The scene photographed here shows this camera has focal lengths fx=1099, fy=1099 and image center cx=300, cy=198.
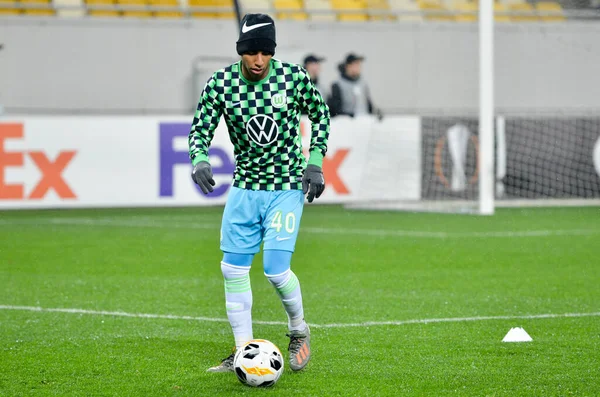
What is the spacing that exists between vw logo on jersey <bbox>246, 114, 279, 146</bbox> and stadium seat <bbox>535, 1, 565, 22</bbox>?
16.9 metres

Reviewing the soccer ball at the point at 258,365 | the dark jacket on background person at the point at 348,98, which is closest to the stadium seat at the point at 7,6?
the dark jacket on background person at the point at 348,98

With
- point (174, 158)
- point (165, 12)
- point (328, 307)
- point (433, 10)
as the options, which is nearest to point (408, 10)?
point (433, 10)

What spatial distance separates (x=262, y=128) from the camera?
5688 mm

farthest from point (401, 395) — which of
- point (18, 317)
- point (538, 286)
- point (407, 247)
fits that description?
point (407, 247)

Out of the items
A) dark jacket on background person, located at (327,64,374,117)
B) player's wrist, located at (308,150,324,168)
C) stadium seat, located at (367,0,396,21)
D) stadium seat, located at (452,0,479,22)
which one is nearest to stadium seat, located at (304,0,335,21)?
stadium seat, located at (367,0,396,21)

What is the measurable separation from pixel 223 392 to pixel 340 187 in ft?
37.2

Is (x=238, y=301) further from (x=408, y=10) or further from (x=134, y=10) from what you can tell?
(x=408, y=10)

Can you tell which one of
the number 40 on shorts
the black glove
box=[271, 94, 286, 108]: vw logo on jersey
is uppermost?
box=[271, 94, 286, 108]: vw logo on jersey

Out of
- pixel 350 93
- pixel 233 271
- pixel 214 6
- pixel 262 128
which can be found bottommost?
pixel 233 271

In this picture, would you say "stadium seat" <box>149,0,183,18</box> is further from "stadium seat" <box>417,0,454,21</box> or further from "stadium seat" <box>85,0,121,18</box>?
"stadium seat" <box>417,0,454,21</box>

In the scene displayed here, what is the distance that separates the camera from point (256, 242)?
227 inches

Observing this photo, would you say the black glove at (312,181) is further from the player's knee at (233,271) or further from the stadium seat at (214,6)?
the stadium seat at (214,6)

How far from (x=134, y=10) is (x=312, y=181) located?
1564 centimetres

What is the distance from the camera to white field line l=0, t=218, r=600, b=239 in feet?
42.7
